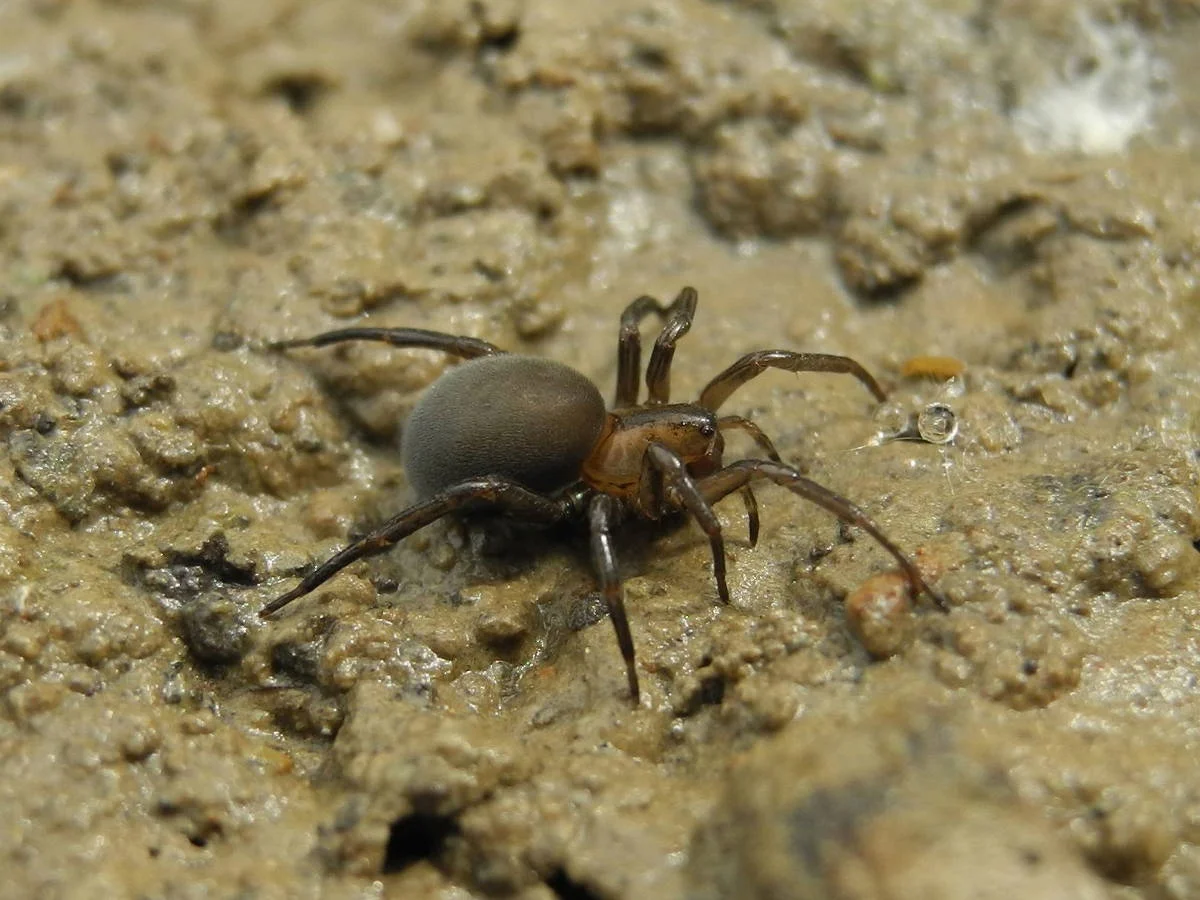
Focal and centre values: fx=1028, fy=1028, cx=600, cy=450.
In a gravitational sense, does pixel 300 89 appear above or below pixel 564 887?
above

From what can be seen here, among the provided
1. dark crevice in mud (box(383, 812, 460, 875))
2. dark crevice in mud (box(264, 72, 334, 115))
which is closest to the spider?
dark crevice in mud (box(383, 812, 460, 875))

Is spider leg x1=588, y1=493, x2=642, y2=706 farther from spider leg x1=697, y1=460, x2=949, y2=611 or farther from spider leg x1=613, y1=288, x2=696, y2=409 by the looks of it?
spider leg x1=613, y1=288, x2=696, y2=409

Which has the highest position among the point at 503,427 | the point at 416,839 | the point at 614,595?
the point at 503,427

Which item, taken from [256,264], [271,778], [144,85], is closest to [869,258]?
[256,264]

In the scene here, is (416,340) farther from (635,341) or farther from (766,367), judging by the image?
(766,367)

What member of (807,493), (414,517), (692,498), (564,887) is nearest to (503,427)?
(414,517)
